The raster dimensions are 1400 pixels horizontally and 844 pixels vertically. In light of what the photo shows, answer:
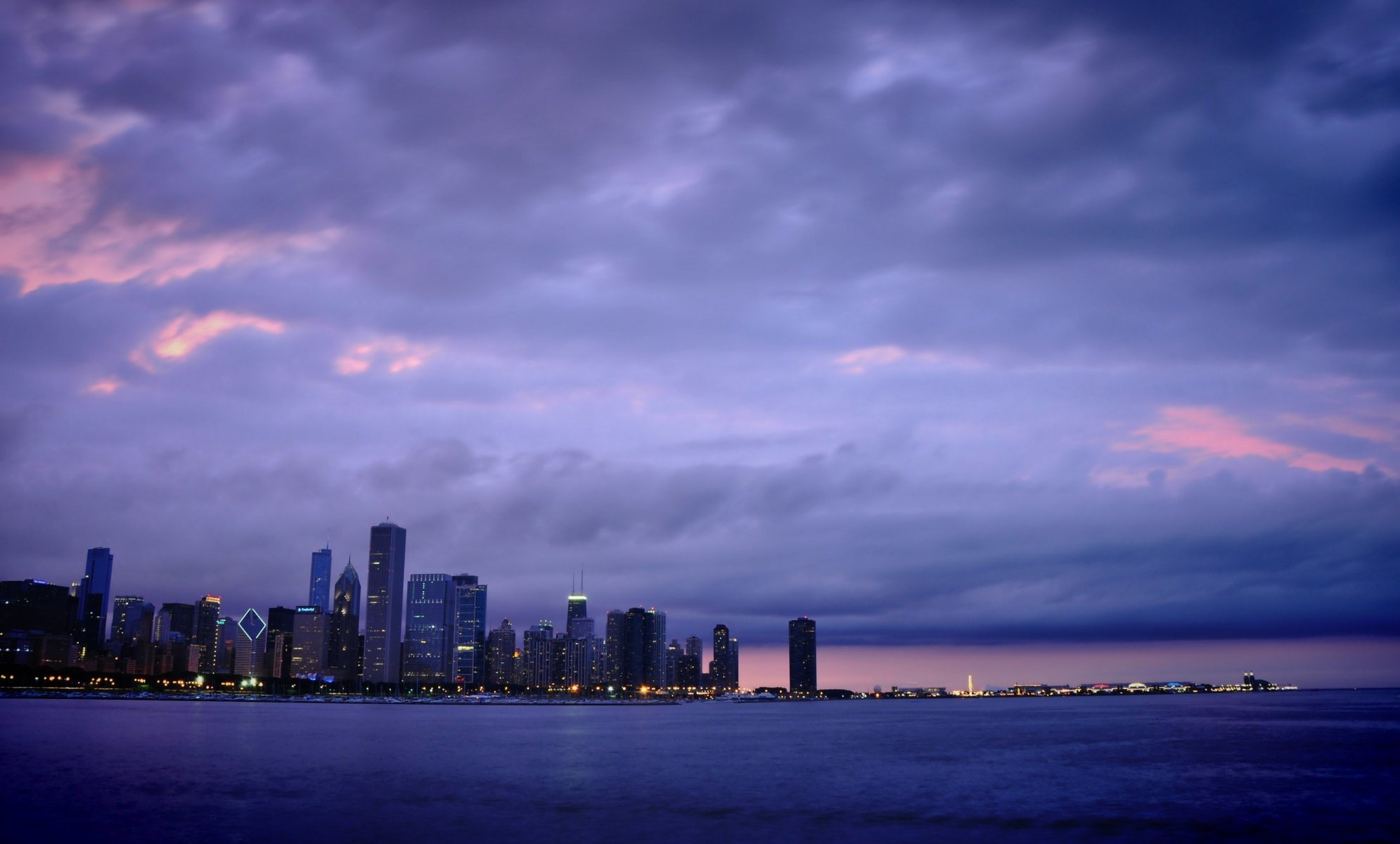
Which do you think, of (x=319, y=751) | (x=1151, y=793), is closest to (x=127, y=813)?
(x=319, y=751)

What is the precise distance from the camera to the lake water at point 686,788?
54.2 m

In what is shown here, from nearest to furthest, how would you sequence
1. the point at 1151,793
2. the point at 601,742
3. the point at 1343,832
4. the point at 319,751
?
the point at 1343,832, the point at 1151,793, the point at 319,751, the point at 601,742

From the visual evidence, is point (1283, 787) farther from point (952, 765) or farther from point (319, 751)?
point (319, 751)

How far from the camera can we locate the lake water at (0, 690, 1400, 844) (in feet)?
178

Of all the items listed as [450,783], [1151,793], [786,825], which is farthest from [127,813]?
[1151,793]

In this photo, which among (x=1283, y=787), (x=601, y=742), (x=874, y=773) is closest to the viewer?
(x=1283, y=787)

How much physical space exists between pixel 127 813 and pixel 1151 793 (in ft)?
229

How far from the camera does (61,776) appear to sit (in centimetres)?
7675

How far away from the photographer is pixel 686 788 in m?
75.2

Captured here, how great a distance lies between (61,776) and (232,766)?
1444 centimetres

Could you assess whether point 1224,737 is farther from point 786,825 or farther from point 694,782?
point 786,825

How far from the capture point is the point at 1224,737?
13888 cm

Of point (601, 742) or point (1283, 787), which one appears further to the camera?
point (601, 742)

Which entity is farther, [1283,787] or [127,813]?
[1283,787]
